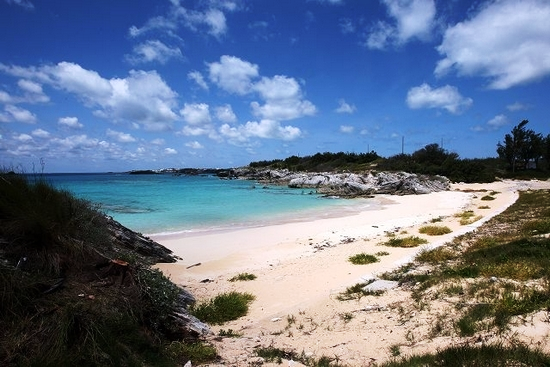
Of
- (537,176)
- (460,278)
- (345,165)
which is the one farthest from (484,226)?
(345,165)

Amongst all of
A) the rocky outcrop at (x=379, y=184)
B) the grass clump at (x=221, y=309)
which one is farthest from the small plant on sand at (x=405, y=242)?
the rocky outcrop at (x=379, y=184)

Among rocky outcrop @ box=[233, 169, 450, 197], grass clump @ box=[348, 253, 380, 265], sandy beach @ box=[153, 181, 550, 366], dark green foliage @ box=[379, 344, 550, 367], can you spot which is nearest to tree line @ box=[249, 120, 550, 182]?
rocky outcrop @ box=[233, 169, 450, 197]

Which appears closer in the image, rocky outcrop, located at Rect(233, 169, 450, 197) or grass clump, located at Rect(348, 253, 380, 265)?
grass clump, located at Rect(348, 253, 380, 265)

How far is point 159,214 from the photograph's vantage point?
109 feet

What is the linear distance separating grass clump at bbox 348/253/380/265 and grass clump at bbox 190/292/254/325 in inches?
213

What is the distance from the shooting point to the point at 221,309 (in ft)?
31.7

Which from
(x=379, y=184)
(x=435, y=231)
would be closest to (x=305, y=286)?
(x=435, y=231)

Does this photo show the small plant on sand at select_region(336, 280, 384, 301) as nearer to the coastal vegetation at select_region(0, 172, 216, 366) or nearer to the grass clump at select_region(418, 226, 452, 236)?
the coastal vegetation at select_region(0, 172, 216, 366)

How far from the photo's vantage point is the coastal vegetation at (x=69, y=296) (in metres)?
4.84

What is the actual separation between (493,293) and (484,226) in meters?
13.4

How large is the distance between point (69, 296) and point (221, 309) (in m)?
4.68

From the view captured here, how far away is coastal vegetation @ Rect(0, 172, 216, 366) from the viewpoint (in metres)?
4.84

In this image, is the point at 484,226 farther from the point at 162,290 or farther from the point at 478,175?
the point at 478,175

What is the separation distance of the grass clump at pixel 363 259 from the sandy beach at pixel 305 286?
0.23 meters
